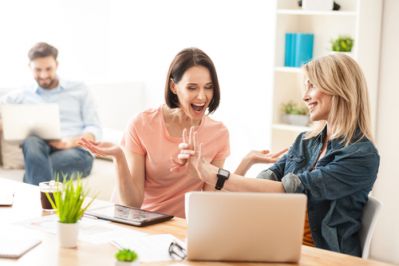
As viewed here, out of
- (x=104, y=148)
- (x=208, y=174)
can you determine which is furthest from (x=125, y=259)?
(x=104, y=148)

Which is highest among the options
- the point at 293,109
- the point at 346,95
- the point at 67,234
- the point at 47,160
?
the point at 346,95

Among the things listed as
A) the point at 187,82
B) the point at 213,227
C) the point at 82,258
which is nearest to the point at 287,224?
the point at 213,227

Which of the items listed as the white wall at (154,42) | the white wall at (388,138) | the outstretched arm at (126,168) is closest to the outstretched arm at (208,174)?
the outstretched arm at (126,168)

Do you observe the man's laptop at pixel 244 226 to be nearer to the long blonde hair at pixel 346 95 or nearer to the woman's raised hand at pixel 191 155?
the woman's raised hand at pixel 191 155

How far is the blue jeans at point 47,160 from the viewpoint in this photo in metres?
4.62

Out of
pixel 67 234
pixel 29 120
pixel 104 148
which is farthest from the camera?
pixel 29 120

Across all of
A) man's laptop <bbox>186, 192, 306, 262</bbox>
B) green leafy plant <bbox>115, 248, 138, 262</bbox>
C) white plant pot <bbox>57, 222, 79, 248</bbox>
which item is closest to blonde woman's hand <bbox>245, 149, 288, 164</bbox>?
man's laptop <bbox>186, 192, 306, 262</bbox>

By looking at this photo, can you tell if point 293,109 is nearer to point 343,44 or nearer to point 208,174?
point 343,44

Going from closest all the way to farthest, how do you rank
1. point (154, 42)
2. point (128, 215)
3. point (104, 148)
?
1. point (128, 215)
2. point (104, 148)
3. point (154, 42)

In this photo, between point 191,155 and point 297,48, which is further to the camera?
point 297,48

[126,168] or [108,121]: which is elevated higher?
[126,168]

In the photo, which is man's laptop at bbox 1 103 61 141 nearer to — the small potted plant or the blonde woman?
the blonde woman

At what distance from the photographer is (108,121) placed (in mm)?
5797

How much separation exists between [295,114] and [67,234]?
281cm
